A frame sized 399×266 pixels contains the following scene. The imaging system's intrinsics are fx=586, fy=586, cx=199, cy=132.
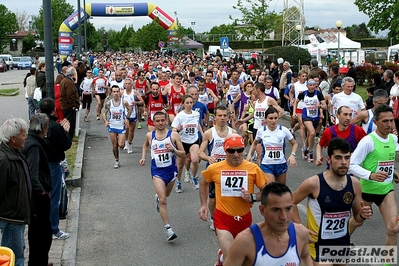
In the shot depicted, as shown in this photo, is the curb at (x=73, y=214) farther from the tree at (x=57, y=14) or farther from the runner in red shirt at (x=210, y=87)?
the tree at (x=57, y=14)

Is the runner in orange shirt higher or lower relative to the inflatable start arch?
lower

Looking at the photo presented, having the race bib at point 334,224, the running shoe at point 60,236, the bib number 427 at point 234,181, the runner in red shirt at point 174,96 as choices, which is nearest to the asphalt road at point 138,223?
the running shoe at point 60,236

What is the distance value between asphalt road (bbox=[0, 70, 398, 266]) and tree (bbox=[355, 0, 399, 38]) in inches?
998

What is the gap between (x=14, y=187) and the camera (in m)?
5.75

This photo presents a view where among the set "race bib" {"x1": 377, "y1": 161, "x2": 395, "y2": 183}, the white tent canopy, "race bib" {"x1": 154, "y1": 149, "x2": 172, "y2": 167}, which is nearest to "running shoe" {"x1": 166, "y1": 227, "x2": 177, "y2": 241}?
"race bib" {"x1": 154, "y1": 149, "x2": 172, "y2": 167}

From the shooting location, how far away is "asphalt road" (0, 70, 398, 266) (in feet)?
25.0

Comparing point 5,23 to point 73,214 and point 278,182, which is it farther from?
point 278,182

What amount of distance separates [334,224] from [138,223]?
441 cm

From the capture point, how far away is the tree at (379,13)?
36.2m

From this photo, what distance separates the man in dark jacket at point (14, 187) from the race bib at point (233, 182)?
201 centimetres

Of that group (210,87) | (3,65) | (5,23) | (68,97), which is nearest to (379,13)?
(210,87)

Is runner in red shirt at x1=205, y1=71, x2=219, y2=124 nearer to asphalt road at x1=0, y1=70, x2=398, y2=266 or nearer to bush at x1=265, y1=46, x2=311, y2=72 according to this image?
asphalt road at x1=0, y1=70, x2=398, y2=266

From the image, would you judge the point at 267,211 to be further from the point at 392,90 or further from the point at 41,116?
the point at 392,90

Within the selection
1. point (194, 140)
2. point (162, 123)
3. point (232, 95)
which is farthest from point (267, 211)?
point (232, 95)
